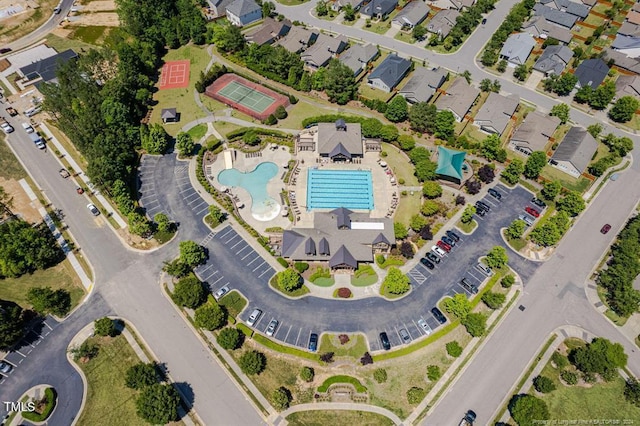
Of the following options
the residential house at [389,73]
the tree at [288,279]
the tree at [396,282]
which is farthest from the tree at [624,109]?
the tree at [288,279]

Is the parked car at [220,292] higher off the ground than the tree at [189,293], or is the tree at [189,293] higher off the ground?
the tree at [189,293]

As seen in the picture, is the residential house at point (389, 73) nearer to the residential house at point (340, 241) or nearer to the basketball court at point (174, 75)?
the residential house at point (340, 241)

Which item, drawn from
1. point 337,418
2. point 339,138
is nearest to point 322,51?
point 339,138

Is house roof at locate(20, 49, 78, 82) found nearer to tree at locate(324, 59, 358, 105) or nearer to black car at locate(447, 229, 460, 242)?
tree at locate(324, 59, 358, 105)

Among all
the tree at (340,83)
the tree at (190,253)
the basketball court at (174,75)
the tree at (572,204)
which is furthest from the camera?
the basketball court at (174,75)

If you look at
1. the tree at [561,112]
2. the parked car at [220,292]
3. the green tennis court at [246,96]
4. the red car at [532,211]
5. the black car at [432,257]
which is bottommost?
the parked car at [220,292]

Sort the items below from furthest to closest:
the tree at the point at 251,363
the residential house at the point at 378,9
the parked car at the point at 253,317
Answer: the residential house at the point at 378,9 < the parked car at the point at 253,317 < the tree at the point at 251,363

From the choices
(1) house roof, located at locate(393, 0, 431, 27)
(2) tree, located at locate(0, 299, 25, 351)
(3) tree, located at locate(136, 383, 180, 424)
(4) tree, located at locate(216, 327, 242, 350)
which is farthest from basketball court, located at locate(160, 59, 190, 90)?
(3) tree, located at locate(136, 383, 180, 424)
